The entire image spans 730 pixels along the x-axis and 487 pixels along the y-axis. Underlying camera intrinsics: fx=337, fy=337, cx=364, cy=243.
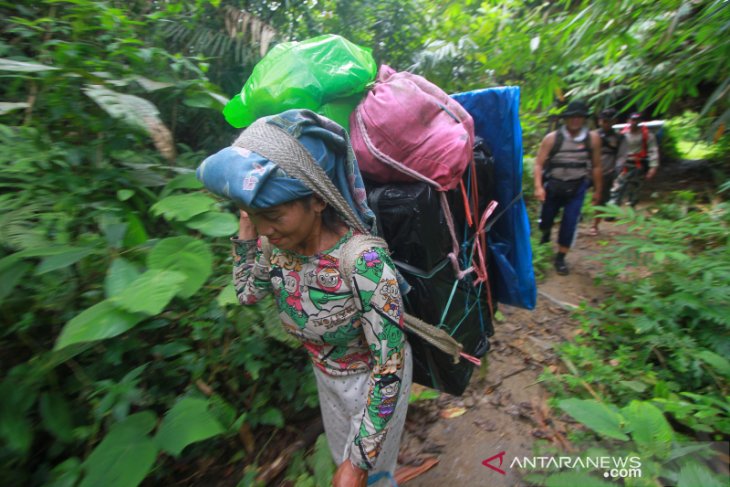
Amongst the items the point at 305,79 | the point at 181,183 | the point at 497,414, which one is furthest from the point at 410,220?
the point at 497,414

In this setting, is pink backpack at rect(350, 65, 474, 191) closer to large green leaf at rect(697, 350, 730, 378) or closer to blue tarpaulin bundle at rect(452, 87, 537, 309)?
blue tarpaulin bundle at rect(452, 87, 537, 309)

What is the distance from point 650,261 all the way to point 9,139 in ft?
18.0

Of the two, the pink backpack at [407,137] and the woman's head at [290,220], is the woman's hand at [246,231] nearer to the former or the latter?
the woman's head at [290,220]

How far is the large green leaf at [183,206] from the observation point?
1624mm

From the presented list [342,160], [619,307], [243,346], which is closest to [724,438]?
[619,307]

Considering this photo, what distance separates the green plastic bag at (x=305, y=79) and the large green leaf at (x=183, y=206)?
0.47m

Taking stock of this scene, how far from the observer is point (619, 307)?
352 cm

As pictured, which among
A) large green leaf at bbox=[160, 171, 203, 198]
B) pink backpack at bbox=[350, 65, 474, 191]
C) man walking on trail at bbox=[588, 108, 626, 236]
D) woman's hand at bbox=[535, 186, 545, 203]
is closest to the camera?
pink backpack at bbox=[350, 65, 474, 191]

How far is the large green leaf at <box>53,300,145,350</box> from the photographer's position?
1.14 m

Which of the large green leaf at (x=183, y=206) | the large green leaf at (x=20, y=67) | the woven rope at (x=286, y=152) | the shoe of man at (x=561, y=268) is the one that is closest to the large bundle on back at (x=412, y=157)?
the woven rope at (x=286, y=152)

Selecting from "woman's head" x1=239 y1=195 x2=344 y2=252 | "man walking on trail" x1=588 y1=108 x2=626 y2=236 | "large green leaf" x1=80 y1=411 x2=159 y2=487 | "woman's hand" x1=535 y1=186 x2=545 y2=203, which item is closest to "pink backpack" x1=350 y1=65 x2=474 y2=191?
"woman's head" x1=239 y1=195 x2=344 y2=252

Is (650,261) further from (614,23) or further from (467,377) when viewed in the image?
(467,377)

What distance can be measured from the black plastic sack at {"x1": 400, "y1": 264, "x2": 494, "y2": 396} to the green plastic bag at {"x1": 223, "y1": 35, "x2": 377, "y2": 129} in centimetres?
85

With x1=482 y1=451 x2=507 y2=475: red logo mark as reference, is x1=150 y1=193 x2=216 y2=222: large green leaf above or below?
above
